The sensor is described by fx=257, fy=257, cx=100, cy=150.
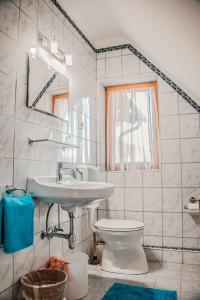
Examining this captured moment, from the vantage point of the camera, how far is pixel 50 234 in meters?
1.93

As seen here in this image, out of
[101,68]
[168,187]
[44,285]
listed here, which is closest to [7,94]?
[44,285]

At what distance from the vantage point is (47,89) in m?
2.06

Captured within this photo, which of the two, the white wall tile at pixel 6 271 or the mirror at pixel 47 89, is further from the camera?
the mirror at pixel 47 89

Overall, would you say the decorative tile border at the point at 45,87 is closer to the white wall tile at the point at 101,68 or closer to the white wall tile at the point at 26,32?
the white wall tile at the point at 26,32

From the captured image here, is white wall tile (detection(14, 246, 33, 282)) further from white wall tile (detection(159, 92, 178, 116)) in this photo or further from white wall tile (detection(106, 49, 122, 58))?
white wall tile (detection(106, 49, 122, 58))

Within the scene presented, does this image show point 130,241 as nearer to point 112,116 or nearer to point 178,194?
point 178,194

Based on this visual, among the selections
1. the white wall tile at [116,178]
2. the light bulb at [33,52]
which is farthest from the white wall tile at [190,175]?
the light bulb at [33,52]

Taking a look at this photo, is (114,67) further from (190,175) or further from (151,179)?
(190,175)

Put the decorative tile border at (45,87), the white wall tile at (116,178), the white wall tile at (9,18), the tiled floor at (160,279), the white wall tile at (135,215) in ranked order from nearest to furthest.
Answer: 1. the white wall tile at (9,18)
2. the decorative tile border at (45,87)
3. the tiled floor at (160,279)
4. the white wall tile at (135,215)
5. the white wall tile at (116,178)

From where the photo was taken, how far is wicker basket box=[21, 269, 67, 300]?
4.99ft

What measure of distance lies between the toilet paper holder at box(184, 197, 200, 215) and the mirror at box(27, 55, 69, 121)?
1.49 m

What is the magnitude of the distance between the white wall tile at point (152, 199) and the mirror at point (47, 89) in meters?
1.25

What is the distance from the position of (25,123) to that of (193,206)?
1.81 metres

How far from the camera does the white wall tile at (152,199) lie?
9.29 ft
